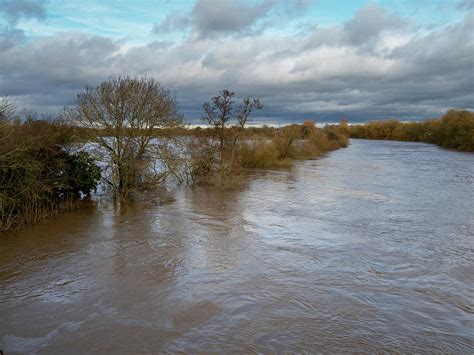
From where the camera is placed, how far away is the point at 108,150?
61.8 feet

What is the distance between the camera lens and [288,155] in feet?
138

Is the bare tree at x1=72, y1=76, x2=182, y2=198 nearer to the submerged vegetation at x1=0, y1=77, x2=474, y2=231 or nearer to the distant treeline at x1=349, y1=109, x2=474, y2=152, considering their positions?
the submerged vegetation at x1=0, y1=77, x2=474, y2=231

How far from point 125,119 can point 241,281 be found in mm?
11505

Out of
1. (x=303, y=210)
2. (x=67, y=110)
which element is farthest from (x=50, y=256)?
(x=303, y=210)

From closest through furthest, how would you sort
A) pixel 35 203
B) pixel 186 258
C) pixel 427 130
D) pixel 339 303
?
1. pixel 339 303
2. pixel 186 258
3. pixel 35 203
4. pixel 427 130

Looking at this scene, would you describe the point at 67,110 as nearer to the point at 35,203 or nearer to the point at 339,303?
the point at 35,203

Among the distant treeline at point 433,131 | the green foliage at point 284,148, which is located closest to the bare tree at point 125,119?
the green foliage at point 284,148

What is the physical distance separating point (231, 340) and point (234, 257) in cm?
426

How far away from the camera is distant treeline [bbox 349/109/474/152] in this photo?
63.9 metres

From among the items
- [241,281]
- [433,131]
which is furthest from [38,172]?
[433,131]

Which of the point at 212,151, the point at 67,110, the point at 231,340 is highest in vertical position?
the point at 67,110

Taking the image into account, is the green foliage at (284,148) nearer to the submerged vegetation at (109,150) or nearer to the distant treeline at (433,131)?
the submerged vegetation at (109,150)

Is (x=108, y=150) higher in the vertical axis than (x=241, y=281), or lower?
higher

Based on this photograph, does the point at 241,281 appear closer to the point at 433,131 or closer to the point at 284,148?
the point at 284,148
